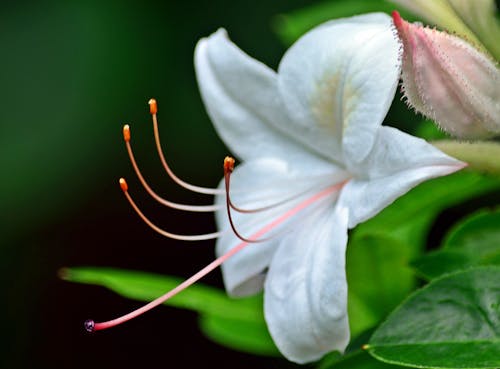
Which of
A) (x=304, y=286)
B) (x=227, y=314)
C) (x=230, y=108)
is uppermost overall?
(x=230, y=108)

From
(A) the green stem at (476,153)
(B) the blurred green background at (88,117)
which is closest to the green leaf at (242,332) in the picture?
(A) the green stem at (476,153)

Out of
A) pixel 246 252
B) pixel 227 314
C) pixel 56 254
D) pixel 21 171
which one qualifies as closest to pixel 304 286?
pixel 246 252

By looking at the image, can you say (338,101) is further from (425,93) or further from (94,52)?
(94,52)

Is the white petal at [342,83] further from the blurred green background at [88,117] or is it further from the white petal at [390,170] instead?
the blurred green background at [88,117]

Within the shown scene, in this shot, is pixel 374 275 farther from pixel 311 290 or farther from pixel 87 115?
pixel 87 115

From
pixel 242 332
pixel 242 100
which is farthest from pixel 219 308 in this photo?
pixel 242 100
